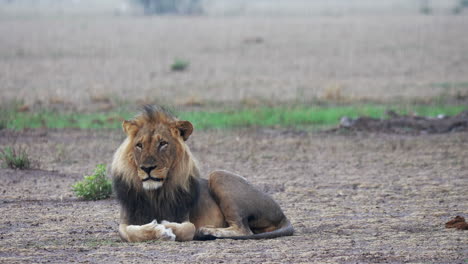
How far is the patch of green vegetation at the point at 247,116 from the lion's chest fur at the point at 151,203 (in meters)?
7.02

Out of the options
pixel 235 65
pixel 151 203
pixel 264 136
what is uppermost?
pixel 151 203

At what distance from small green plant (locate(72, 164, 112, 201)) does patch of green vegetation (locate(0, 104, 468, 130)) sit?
4768mm

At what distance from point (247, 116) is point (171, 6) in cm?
3577

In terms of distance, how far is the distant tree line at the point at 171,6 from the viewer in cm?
4859

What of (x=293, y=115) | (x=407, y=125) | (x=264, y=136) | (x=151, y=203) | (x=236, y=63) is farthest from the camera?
(x=236, y=63)

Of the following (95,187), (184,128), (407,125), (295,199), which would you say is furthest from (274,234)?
(407,125)

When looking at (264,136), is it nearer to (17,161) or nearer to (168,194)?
(17,161)

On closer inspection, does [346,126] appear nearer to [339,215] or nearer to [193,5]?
[339,215]

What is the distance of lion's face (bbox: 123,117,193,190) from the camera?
580cm

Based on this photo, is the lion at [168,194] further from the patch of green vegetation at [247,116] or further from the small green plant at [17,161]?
the patch of green vegetation at [247,116]

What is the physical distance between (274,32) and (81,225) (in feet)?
84.5

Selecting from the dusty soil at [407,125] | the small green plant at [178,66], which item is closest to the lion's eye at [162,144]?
the dusty soil at [407,125]

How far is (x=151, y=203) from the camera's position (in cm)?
600

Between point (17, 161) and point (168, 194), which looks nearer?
point (168, 194)
